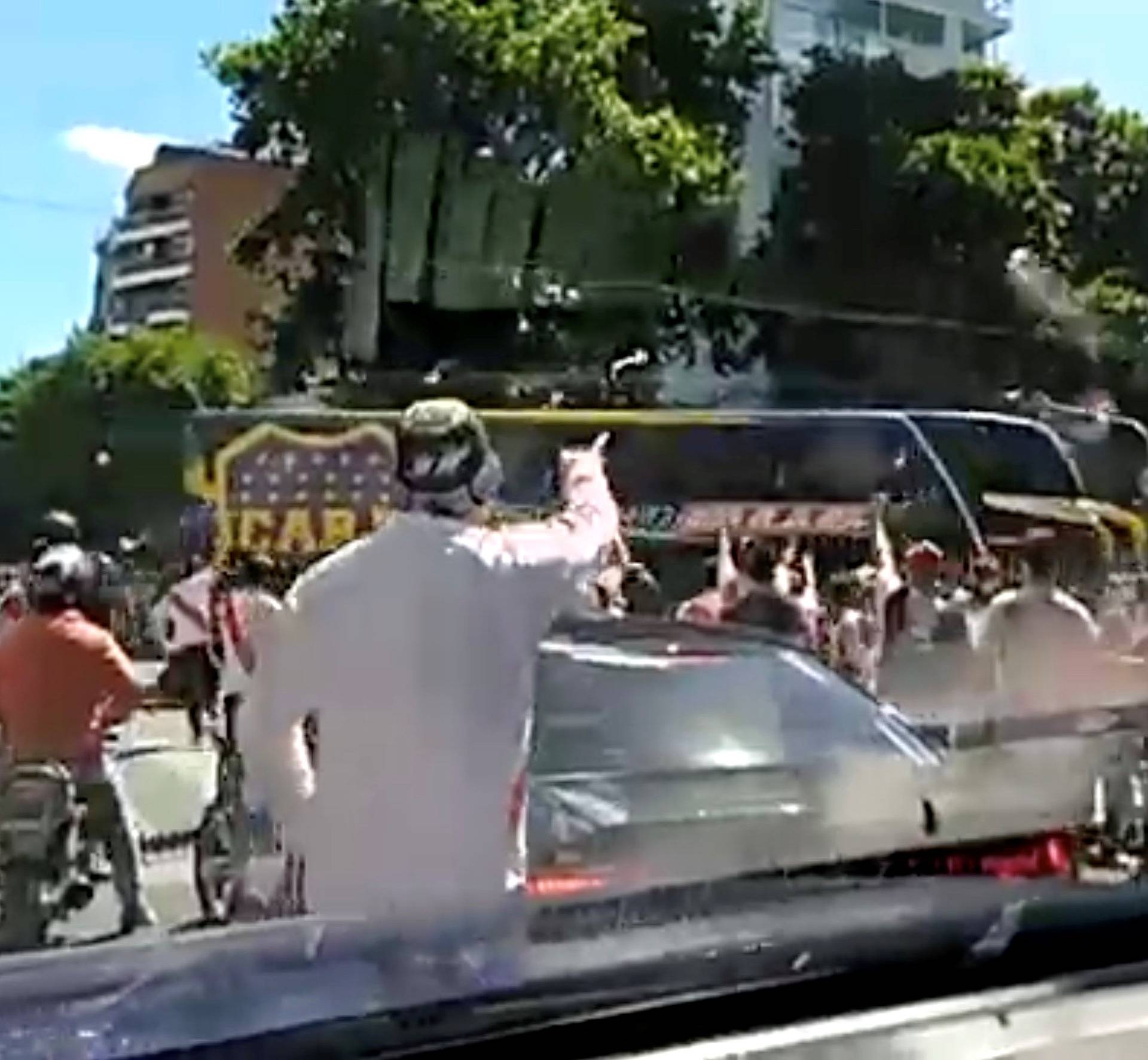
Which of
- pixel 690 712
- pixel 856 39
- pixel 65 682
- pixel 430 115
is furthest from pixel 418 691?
pixel 856 39

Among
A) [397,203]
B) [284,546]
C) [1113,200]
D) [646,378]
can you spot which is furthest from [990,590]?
[1113,200]

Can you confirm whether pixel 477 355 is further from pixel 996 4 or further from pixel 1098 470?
pixel 996 4

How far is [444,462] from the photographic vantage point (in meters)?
3.88

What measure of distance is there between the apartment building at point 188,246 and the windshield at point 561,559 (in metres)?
0.07

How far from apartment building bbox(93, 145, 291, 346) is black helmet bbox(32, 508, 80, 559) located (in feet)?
21.3

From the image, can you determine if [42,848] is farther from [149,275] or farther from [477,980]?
[149,275]

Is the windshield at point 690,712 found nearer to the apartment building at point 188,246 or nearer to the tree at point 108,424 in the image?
the tree at point 108,424

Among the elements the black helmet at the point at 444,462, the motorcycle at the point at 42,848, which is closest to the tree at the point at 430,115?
the motorcycle at the point at 42,848

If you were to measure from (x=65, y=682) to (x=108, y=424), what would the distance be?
743 centimetres

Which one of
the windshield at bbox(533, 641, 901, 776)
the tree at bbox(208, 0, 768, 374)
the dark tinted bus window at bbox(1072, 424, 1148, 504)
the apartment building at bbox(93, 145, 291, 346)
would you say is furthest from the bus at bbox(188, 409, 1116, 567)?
the apartment building at bbox(93, 145, 291, 346)

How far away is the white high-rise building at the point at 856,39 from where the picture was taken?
29.0 metres

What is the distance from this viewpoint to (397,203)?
15.2m

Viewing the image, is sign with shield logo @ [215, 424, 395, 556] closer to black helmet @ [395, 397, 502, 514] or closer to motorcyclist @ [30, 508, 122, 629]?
motorcyclist @ [30, 508, 122, 629]

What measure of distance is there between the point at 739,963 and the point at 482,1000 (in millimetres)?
245
